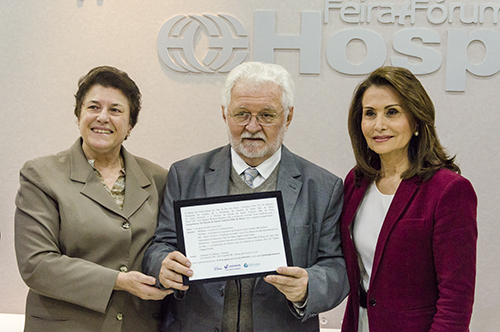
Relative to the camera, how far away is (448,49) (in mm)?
3176

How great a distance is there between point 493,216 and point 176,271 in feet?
8.28

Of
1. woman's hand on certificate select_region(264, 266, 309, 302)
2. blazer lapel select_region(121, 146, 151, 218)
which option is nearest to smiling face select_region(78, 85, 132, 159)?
blazer lapel select_region(121, 146, 151, 218)

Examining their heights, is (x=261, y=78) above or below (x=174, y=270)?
above

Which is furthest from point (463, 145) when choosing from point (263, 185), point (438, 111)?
point (263, 185)

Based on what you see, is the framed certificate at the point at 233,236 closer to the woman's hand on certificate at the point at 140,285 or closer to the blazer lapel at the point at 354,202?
the woman's hand on certificate at the point at 140,285

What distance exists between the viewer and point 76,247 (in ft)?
6.33

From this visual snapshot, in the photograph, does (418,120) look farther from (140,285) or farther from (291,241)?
(140,285)

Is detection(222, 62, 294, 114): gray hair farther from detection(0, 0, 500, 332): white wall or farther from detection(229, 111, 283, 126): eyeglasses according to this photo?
detection(0, 0, 500, 332): white wall

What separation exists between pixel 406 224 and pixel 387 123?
430 mm

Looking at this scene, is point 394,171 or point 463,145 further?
point 463,145

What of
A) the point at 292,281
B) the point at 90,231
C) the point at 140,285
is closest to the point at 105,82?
the point at 90,231

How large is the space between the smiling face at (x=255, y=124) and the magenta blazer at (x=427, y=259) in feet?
1.90

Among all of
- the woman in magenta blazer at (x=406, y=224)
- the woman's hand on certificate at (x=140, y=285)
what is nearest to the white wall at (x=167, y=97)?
the woman in magenta blazer at (x=406, y=224)

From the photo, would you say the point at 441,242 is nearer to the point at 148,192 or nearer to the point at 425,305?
the point at 425,305
